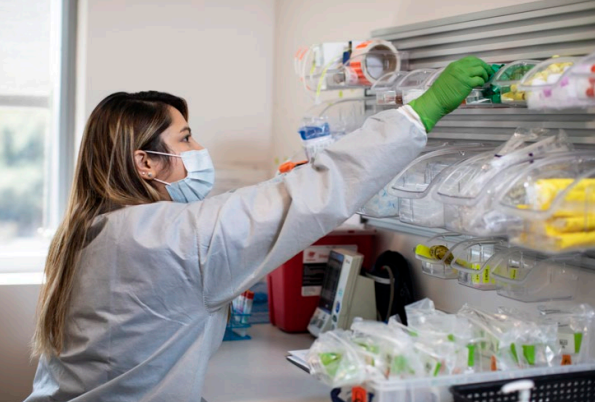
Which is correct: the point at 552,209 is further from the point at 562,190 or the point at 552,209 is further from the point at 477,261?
the point at 477,261

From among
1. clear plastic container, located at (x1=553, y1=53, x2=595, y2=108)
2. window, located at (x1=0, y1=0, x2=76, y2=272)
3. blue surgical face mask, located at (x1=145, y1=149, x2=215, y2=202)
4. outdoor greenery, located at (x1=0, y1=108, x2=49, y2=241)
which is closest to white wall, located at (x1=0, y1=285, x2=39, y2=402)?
window, located at (x1=0, y1=0, x2=76, y2=272)

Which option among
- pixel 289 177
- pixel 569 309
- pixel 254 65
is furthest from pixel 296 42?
pixel 569 309

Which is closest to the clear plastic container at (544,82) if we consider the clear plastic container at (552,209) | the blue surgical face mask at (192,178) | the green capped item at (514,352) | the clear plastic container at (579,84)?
the clear plastic container at (579,84)

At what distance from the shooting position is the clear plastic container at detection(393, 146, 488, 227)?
1.82m

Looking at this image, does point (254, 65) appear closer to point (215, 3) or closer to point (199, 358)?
point (215, 3)

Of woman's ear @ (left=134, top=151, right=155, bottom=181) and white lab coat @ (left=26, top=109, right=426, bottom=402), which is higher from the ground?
woman's ear @ (left=134, top=151, right=155, bottom=181)

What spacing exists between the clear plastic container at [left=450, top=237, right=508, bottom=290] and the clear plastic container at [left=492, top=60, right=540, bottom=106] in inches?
13.1

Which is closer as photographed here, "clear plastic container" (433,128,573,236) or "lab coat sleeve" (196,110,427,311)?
"clear plastic container" (433,128,573,236)

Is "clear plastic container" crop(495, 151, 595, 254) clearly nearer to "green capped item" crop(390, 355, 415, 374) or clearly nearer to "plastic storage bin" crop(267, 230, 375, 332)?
"green capped item" crop(390, 355, 415, 374)

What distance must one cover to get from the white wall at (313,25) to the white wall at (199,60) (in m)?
0.08

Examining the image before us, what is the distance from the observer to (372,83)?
2305 mm

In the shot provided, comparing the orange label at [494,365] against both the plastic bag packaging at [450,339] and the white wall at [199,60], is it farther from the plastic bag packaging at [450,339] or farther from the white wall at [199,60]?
the white wall at [199,60]

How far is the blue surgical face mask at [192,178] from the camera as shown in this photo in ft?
6.90

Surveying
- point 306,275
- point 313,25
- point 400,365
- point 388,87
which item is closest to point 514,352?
point 400,365
